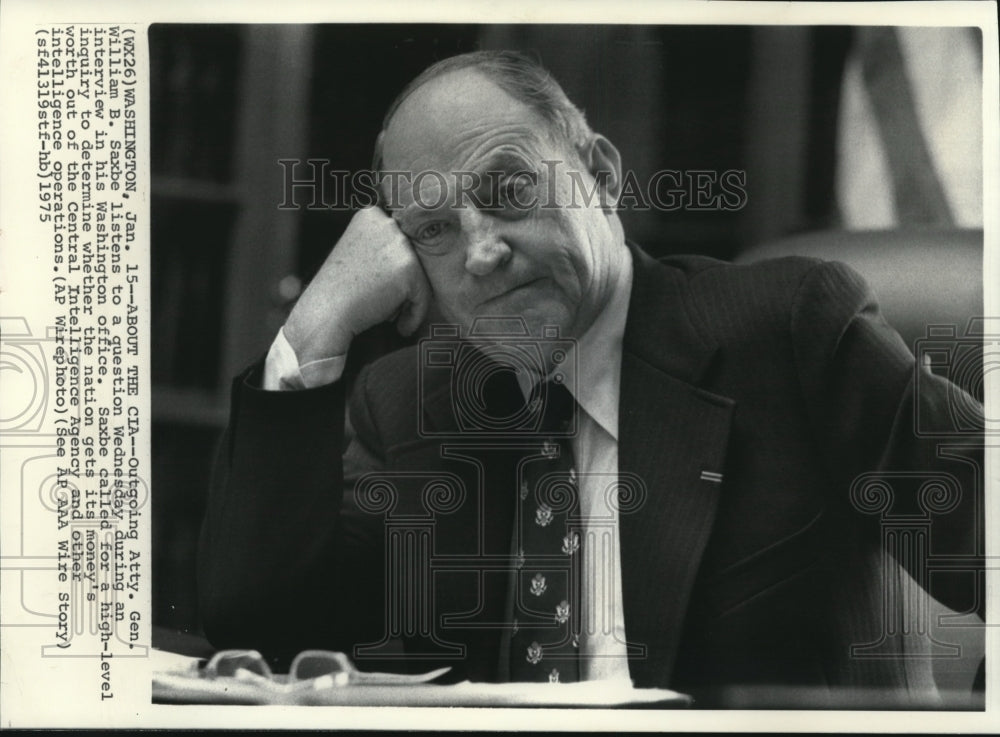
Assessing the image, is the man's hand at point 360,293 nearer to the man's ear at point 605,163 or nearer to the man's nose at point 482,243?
the man's nose at point 482,243

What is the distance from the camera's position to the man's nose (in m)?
2.07

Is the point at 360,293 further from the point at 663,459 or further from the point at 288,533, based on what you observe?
the point at 663,459

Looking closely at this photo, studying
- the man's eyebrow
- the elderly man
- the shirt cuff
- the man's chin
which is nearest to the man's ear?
the elderly man

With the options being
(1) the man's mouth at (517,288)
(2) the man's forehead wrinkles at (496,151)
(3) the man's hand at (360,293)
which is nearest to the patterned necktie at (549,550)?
(1) the man's mouth at (517,288)

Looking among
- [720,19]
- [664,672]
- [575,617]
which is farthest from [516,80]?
[664,672]

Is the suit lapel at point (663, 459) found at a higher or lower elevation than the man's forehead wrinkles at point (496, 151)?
lower

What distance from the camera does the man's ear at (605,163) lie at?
2105 millimetres

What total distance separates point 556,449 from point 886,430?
2.02ft

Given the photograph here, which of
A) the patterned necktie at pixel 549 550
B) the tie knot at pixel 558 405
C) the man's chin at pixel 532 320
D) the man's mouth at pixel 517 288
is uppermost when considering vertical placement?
the man's mouth at pixel 517 288

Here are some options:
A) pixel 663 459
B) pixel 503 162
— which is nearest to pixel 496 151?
pixel 503 162

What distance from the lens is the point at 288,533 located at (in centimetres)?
209

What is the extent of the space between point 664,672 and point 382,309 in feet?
2.82

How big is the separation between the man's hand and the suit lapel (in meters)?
0.42

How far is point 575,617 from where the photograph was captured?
210cm
